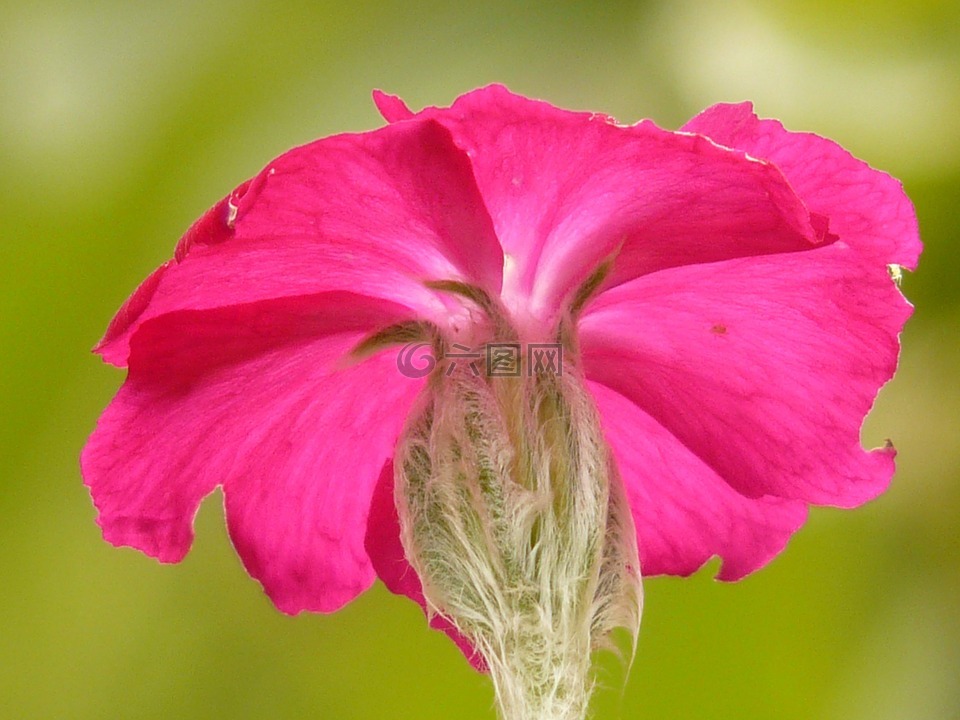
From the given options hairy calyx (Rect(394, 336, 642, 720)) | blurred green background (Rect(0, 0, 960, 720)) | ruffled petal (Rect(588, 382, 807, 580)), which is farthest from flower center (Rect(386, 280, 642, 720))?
blurred green background (Rect(0, 0, 960, 720))

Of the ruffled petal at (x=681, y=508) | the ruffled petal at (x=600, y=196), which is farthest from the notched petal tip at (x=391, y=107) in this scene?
the ruffled petal at (x=681, y=508)

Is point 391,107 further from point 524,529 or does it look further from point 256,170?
point 256,170

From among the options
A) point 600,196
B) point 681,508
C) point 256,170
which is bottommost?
point 681,508

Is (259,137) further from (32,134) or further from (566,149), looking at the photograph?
(566,149)

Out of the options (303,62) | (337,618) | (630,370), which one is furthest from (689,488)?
(303,62)

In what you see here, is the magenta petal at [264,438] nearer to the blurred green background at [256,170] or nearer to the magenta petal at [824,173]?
the magenta petal at [824,173]

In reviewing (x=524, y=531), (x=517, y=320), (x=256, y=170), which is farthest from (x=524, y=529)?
(x=256, y=170)

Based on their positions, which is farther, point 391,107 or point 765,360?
point 765,360
